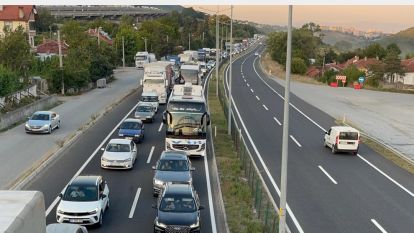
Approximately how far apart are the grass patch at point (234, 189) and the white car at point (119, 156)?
451cm

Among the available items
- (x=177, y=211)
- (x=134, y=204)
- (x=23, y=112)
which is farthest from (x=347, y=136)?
(x=23, y=112)

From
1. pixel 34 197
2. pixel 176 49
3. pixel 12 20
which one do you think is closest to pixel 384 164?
pixel 34 197

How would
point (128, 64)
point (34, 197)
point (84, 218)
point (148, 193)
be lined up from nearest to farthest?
point (34, 197), point (84, 218), point (148, 193), point (128, 64)

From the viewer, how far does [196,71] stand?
5538cm

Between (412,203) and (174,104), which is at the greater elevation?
(174,104)

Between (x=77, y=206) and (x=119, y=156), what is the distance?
745cm

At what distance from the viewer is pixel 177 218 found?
54.8 ft

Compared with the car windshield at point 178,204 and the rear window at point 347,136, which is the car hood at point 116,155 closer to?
the car windshield at point 178,204

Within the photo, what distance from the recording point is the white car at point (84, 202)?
55.2 ft

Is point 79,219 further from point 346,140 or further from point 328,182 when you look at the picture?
point 346,140

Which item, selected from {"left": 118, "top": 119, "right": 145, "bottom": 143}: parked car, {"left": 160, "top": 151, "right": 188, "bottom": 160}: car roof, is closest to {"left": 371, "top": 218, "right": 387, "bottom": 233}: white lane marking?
{"left": 160, "top": 151, "right": 188, "bottom": 160}: car roof

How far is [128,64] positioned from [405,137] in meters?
70.0

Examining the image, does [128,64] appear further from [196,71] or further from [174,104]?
[174,104]

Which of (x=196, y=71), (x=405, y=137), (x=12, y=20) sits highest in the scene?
(x=12, y=20)
